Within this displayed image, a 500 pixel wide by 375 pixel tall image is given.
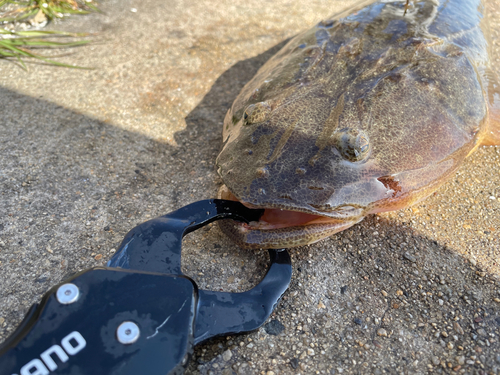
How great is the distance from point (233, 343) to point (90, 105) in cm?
238

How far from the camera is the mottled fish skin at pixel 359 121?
2.04m

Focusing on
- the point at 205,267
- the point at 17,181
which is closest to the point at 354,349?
the point at 205,267

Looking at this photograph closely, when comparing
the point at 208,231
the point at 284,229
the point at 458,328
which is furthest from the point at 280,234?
the point at 458,328

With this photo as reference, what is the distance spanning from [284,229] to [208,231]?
54 cm

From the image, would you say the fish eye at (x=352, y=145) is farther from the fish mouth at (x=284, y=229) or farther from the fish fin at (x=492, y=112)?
the fish fin at (x=492, y=112)

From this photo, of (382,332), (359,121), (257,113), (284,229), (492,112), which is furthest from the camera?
(492,112)

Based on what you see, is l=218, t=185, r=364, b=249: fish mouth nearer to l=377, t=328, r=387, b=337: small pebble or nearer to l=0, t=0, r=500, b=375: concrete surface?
l=0, t=0, r=500, b=375: concrete surface

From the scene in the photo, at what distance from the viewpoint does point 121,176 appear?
9.04 ft

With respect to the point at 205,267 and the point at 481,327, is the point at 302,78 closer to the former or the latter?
the point at 205,267

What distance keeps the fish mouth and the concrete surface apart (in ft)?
0.67

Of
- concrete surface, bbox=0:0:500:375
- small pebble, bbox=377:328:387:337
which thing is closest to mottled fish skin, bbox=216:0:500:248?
concrete surface, bbox=0:0:500:375

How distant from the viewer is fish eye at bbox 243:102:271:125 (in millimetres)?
2343

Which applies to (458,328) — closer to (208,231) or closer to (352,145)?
(352,145)

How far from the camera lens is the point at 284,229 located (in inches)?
82.7
